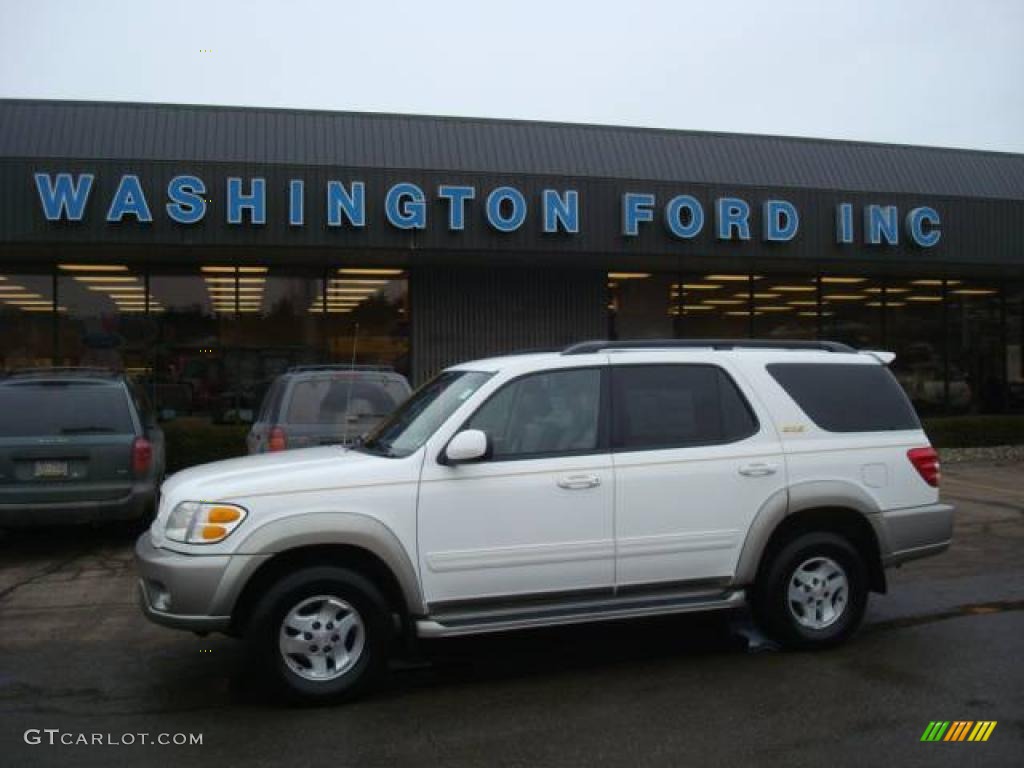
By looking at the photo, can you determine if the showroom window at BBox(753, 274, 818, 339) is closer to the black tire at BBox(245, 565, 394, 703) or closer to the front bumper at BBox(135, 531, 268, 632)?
the black tire at BBox(245, 565, 394, 703)

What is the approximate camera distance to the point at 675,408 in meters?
5.92

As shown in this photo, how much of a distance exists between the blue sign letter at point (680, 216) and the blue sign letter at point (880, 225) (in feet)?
9.69

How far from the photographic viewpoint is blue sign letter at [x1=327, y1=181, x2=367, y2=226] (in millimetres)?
14086

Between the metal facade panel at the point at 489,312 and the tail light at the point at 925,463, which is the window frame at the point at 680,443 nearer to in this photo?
the tail light at the point at 925,463

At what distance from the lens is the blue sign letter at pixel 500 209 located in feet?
47.9

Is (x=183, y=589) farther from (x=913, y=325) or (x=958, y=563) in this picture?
(x=913, y=325)

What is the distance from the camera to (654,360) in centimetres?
598

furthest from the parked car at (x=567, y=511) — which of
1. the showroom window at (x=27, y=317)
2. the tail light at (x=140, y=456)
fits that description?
the showroom window at (x=27, y=317)

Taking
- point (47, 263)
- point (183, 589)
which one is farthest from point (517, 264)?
point (183, 589)

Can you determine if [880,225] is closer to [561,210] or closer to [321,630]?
[561,210]

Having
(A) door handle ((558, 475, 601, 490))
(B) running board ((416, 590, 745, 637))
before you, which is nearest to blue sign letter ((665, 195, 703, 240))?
(B) running board ((416, 590, 745, 637))

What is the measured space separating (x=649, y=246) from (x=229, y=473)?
10867 millimetres

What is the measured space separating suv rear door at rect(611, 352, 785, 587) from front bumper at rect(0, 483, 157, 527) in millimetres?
5289

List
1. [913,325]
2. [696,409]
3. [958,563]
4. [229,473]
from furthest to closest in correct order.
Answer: [913,325]
[958,563]
[696,409]
[229,473]
